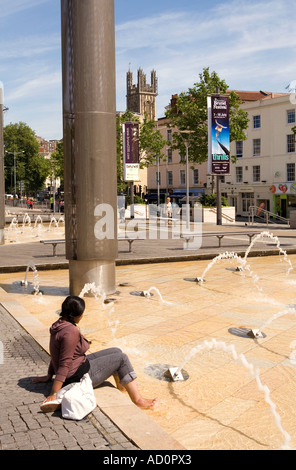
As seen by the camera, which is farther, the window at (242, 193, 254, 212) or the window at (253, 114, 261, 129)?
the window at (242, 193, 254, 212)

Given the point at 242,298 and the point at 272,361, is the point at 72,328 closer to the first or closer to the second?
the point at 272,361

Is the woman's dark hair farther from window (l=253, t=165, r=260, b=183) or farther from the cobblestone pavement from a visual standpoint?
window (l=253, t=165, r=260, b=183)

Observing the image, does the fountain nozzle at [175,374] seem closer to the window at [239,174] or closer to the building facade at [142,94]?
the window at [239,174]

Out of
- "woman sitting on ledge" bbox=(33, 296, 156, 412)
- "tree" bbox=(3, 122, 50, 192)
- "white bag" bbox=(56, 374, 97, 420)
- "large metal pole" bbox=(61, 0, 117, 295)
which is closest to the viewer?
"white bag" bbox=(56, 374, 97, 420)

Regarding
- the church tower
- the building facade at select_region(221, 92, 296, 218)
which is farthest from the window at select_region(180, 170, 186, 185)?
the church tower

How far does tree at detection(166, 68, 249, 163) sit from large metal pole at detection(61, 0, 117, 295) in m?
29.9

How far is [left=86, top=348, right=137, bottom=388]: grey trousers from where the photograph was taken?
5.33 meters

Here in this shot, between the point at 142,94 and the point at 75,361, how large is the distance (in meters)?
151

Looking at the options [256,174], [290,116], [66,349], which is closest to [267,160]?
[256,174]

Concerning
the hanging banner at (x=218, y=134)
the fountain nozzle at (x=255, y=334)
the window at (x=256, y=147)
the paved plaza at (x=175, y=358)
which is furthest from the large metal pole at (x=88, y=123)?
the window at (x=256, y=147)

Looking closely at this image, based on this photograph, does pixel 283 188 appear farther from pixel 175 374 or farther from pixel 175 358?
pixel 175 374

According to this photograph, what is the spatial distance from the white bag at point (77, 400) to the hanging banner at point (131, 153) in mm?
30781

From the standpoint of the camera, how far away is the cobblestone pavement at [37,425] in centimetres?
422
